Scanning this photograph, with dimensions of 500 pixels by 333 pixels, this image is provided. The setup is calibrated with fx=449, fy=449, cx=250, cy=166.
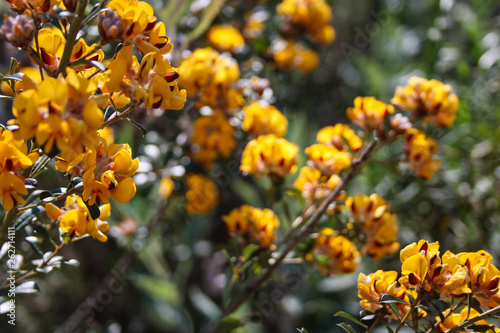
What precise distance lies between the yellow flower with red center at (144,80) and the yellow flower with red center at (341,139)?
0.59 m

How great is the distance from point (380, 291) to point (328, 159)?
1.52ft

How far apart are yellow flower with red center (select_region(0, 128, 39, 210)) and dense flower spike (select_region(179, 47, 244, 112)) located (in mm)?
786

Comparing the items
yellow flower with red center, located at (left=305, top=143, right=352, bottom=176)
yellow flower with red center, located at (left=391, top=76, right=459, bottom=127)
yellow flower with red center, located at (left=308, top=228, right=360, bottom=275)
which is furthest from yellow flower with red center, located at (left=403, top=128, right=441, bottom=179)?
yellow flower with red center, located at (left=308, top=228, right=360, bottom=275)

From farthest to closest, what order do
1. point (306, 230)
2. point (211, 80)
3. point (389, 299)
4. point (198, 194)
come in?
point (198, 194) → point (211, 80) → point (306, 230) → point (389, 299)

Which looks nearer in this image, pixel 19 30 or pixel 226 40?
pixel 19 30

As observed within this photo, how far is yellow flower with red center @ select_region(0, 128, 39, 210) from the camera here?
2.17 ft

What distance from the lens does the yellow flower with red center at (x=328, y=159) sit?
1.20 metres

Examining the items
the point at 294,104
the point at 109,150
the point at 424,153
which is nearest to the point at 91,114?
the point at 109,150

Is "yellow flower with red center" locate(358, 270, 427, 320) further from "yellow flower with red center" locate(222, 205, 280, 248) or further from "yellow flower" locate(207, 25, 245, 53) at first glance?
"yellow flower" locate(207, 25, 245, 53)

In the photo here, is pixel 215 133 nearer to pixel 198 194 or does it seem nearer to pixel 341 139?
pixel 198 194

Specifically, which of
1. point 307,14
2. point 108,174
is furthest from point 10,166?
point 307,14

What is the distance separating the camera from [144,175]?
1604mm

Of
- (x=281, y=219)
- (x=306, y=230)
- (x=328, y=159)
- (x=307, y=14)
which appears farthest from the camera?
(x=307, y=14)

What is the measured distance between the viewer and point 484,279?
2.55 ft
